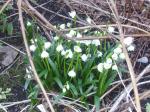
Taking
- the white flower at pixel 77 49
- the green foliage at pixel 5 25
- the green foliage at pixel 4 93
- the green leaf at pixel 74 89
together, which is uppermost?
the green foliage at pixel 5 25

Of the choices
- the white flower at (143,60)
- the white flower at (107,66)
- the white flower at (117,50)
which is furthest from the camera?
the white flower at (143,60)

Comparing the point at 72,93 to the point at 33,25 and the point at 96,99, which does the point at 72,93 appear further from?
the point at 33,25

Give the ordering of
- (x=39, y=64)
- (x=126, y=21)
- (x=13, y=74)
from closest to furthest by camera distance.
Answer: (x=39, y=64) → (x=13, y=74) → (x=126, y=21)

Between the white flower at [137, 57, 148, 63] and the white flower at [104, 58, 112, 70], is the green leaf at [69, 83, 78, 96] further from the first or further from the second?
the white flower at [137, 57, 148, 63]

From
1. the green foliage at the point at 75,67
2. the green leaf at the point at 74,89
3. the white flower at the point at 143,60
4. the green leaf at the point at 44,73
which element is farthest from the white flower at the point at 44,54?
the white flower at the point at 143,60

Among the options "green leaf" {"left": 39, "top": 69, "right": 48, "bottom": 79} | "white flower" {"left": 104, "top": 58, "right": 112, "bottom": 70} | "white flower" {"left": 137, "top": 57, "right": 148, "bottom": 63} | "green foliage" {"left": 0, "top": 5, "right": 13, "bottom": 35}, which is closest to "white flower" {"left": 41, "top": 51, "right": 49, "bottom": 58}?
"green leaf" {"left": 39, "top": 69, "right": 48, "bottom": 79}

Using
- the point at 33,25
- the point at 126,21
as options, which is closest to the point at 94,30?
the point at 126,21

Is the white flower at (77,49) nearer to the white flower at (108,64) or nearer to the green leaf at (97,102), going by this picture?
the white flower at (108,64)

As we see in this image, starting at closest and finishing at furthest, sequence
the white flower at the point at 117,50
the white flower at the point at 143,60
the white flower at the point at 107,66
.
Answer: the white flower at the point at 107,66
the white flower at the point at 117,50
the white flower at the point at 143,60

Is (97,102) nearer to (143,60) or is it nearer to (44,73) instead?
(44,73)

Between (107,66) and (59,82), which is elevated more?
(107,66)

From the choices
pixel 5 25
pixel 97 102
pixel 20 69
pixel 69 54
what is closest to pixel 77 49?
pixel 69 54
